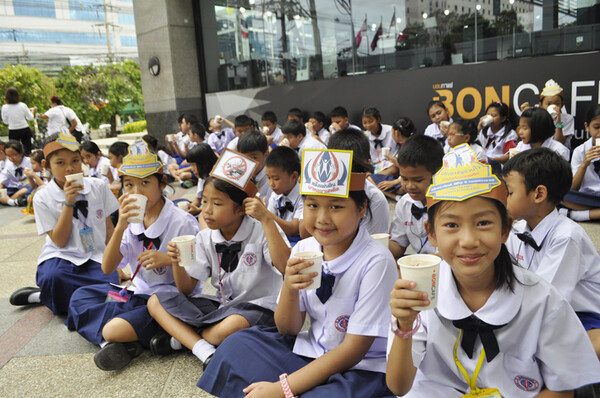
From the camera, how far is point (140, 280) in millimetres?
3012

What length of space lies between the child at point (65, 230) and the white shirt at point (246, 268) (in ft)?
3.92

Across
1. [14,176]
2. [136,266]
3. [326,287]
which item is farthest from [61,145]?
[14,176]

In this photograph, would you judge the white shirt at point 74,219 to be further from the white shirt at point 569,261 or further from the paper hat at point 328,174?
the white shirt at point 569,261

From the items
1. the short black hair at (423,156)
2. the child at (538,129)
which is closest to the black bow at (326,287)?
the short black hair at (423,156)

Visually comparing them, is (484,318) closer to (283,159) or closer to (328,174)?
(328,174)

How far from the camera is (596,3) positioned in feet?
19.8

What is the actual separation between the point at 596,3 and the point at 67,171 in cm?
655

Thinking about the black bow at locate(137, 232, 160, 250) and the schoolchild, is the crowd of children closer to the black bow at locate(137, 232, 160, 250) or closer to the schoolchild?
the black bow at locate(137, 232, 160, 250)

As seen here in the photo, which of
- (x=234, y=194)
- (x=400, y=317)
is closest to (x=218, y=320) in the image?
(x=234, y=194)

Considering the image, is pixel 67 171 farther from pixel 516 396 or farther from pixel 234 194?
pixel 516 396

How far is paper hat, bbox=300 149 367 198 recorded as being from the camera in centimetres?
190

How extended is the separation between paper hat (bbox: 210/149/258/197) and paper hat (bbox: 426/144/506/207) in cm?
124

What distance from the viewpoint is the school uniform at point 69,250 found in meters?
3.38

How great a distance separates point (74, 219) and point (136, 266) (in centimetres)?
78
